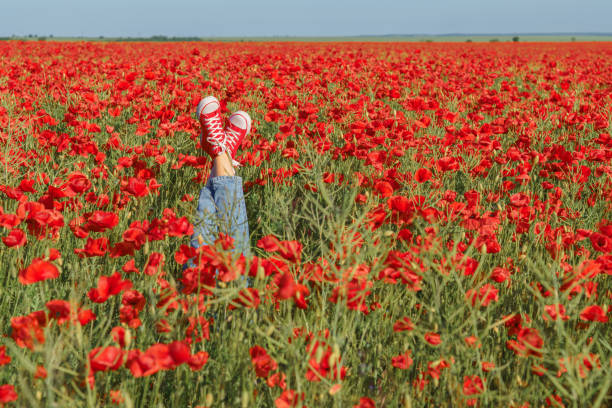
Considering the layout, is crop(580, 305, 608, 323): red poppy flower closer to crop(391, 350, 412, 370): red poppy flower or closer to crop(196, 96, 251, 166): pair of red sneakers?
crop(391, 350, 412, 370): red poppy flower

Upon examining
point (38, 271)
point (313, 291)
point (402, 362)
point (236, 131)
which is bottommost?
point (402, 362)

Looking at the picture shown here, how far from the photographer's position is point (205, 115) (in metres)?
2.51

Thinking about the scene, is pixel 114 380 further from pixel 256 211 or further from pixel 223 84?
pixel 223 84

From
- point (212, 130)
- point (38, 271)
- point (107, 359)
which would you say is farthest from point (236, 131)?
point (107, 359)

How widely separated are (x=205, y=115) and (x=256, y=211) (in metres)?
0.67

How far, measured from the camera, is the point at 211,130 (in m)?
2.50

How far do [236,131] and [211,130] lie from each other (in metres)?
0.28

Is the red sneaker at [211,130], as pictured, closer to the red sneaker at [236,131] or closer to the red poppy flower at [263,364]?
the red sneaker at [236,131]

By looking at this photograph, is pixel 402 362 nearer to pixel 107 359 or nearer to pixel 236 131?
pixel 107 359

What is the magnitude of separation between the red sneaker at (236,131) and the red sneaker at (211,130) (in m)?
0.16

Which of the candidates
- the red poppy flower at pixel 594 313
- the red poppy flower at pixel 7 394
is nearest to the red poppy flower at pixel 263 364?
the red poppy flower at pixel 7 394

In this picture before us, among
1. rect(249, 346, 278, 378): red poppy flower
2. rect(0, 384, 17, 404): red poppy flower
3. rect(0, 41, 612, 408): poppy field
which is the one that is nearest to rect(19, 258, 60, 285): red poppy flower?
rect(0, 41, 612, 408): poppy field

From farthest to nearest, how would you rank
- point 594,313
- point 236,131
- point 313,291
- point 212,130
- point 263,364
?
1. point 236,131
2. point 212,130
3. point 313,291
4. point 594,313
5. point 263,364

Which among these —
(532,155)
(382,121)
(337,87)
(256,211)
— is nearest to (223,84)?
(337,87)
